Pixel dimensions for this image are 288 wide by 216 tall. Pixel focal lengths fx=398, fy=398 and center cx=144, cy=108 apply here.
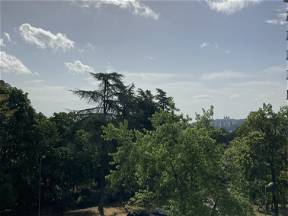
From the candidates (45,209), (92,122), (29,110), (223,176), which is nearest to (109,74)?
(92,122)

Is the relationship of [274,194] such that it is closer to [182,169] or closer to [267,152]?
[267,152]

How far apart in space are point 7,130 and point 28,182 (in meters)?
5.56

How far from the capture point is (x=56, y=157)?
135 ft

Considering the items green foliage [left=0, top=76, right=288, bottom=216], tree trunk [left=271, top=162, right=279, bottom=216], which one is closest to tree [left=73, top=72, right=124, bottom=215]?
green foliage [left=0, top=76, right=288, bottom=216]

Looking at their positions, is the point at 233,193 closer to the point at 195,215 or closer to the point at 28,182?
the point at 195,215

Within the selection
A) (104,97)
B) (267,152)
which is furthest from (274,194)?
(104,97)

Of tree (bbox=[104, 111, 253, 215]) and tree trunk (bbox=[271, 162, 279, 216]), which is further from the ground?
tree (bbox=[104, 111, 253, 215])

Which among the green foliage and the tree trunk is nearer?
the green foliage

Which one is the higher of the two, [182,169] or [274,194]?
[182,169]

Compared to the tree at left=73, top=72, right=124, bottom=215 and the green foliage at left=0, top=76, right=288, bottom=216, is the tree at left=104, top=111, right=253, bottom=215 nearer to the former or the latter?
the green foliage at left=0, top=76, right=288, bottom=216

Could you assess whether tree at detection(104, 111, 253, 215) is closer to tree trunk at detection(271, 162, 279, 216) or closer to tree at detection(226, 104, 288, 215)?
tree at detection(226, 104, 288, 215)

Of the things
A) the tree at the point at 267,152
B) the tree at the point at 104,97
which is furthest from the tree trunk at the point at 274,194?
the tree at the point at 104,97

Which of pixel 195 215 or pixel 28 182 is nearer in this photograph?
pixel 195 215

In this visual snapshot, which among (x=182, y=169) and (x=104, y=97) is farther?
(x=104, y=97)
